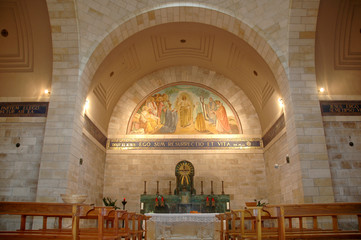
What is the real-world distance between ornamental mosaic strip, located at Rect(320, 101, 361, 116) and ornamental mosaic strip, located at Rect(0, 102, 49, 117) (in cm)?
905

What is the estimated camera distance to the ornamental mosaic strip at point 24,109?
998 centimetres

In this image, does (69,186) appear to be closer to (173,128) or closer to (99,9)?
(99,9)

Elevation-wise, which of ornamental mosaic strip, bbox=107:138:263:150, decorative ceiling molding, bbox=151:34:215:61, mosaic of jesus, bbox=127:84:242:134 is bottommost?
ornamental mosaic strip, bbox=107:138:263:150

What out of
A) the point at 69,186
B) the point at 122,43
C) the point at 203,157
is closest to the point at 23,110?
the point at 69,186

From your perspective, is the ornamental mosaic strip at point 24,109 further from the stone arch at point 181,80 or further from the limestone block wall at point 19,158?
the stone arch at point 181,80

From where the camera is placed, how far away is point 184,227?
8672mm

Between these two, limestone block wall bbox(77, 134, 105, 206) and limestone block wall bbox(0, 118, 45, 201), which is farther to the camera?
limestone block wall bbox(77, 134, 105, 206)

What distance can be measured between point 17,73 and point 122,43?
376 centimetres

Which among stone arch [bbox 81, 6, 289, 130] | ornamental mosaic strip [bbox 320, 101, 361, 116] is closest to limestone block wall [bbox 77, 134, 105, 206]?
stone arch [bbox 81, 6, 289, 130]

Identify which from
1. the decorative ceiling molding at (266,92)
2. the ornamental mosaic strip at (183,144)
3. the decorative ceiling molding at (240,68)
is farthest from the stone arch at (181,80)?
the decorative ceiling molding at (266,92)

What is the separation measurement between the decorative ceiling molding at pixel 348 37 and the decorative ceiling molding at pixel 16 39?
9980 mm

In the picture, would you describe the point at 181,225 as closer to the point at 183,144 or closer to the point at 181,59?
the point at 183,144

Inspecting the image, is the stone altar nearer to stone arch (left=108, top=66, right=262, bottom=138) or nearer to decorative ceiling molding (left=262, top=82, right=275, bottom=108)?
stone arch (left=108, top=66, right=262, bottom=138)

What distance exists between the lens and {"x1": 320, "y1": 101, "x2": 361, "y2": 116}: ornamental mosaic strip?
9.77 meters
